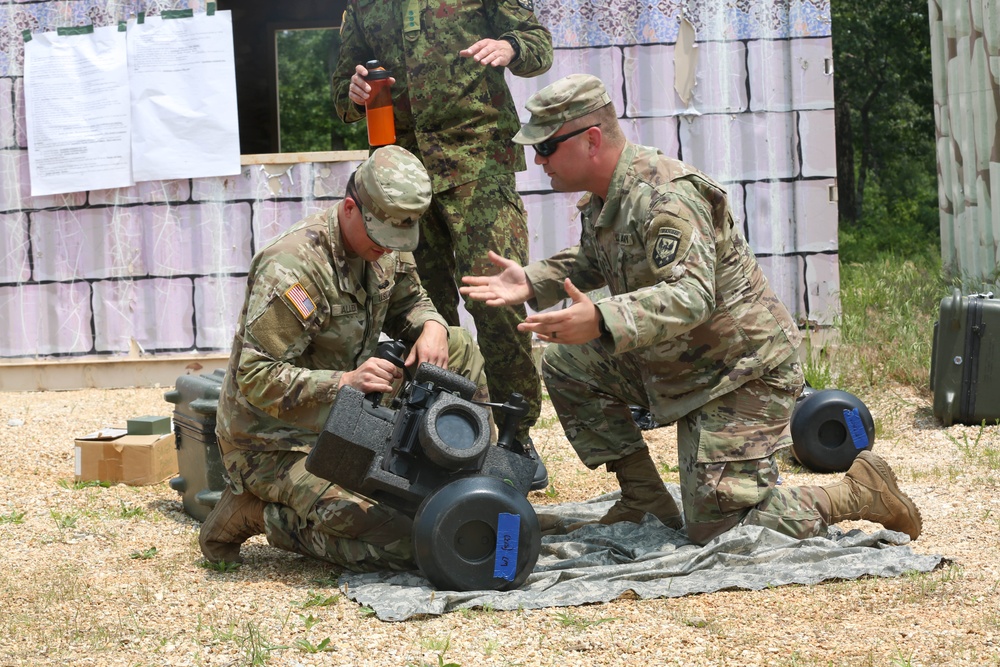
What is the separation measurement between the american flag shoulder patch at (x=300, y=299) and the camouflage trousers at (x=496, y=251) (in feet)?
3.36

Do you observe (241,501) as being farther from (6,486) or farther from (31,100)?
(31,100)

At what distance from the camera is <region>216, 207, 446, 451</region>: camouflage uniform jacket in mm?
3281

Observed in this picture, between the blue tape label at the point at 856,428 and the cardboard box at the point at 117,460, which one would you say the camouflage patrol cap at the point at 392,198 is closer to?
the cardboard box at the point at 117,460

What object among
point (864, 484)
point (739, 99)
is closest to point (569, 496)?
point (864, 484)

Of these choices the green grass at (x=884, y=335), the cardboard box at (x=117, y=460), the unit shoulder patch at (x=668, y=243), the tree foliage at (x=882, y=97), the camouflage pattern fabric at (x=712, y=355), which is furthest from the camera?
the tree foliage at (x=882, y=97)

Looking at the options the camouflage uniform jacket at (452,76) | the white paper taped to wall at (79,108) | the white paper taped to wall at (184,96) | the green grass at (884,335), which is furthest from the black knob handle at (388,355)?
the white paper taped to wall at (79,108)

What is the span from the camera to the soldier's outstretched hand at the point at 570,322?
302 centimetres

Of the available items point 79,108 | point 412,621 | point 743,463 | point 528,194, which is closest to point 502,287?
point 743,463

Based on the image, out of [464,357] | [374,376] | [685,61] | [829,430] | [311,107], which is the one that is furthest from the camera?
[311,107]

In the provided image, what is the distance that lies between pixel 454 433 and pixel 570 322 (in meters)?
0.45

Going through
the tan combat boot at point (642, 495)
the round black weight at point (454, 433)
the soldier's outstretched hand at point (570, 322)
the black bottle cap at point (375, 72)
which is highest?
the black bottle cap at point (375, 72)

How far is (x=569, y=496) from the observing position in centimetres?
448

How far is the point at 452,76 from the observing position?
445cm

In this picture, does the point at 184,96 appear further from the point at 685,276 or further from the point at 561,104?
the point at 685,276
